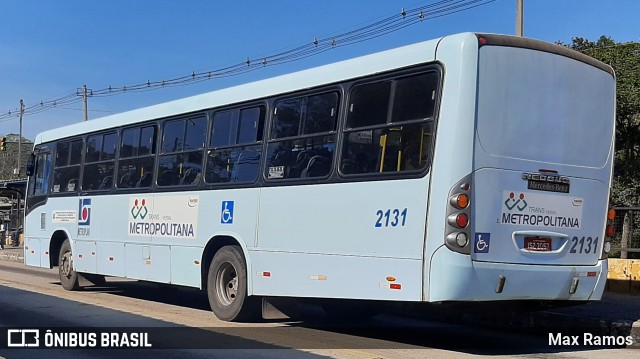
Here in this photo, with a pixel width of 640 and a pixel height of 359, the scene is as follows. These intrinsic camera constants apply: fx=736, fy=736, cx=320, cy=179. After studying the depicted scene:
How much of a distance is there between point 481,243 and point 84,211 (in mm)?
9435

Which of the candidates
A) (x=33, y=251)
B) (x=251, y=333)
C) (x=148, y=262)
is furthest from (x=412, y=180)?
(x=33, y=251)

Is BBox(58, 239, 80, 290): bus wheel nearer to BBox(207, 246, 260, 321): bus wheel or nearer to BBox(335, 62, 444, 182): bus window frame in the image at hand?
BBox(207, 246, 260, 321): bus wheel

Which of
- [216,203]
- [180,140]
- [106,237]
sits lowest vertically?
[106,237]

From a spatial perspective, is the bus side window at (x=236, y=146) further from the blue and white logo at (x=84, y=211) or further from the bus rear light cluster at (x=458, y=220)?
the blue and white logo at (x=84, y=211)

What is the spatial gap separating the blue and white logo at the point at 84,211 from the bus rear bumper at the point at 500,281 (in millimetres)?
8870

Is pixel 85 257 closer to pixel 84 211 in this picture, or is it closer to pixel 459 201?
pixel 84 211

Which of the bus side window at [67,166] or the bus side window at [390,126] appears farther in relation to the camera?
the bus side window at [67,166]

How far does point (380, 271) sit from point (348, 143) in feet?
5.16

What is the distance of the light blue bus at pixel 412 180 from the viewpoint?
7.55 m

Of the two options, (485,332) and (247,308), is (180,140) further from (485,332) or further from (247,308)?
(485,332)

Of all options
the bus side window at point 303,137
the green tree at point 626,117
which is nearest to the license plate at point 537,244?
the bus side window at point 303,137

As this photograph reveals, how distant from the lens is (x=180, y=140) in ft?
39.1

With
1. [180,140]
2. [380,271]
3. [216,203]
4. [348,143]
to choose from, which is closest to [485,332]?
[380,271]

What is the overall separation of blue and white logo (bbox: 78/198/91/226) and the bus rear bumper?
8.87 m
